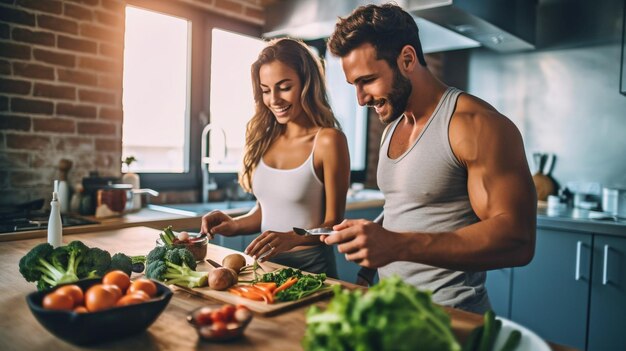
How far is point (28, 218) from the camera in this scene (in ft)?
7.15

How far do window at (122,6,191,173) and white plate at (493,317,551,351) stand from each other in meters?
2.57

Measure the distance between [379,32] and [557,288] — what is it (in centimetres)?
210

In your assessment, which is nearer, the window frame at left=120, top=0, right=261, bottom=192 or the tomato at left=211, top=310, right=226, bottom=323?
the tomato at left=211, top=310, right=226, bottom=323

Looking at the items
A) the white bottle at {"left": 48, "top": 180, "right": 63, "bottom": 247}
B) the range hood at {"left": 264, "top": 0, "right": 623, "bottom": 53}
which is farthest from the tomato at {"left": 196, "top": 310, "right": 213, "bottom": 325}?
the range hood at {"left": 264, "top": 0, "right": 623, "bottom": 53}

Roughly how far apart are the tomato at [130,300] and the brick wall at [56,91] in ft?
6.16

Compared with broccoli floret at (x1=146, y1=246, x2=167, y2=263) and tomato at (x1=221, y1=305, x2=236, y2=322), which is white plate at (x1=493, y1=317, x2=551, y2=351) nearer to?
tomato at (x1=221, y1=305, x2=236, y2=322)

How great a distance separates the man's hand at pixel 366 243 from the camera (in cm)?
104

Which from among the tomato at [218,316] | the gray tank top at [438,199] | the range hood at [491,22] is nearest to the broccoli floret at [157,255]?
the tomato at [218,316]

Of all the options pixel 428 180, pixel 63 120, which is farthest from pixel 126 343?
pixel 63 120

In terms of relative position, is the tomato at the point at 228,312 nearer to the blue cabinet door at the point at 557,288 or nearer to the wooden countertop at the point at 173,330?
the wooden countertop at the point at 173,330

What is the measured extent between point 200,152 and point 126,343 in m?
2.50

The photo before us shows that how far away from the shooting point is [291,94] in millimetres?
1851

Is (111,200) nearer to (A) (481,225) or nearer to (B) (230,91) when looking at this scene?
(B) (230,91)

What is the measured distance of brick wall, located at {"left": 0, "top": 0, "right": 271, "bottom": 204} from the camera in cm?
240
